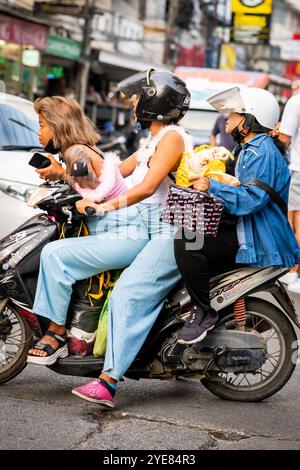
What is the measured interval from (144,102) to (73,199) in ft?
2.19

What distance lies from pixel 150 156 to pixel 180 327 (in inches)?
37.9

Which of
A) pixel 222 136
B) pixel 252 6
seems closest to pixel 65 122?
pixel 222 136

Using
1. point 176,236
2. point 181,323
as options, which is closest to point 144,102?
point 176,236

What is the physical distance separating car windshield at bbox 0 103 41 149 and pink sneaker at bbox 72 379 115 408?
4.54 m

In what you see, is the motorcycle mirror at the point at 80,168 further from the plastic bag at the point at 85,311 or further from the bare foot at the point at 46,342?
the bare foot at the point at 46,342

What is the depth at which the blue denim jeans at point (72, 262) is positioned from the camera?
4715 millimetres

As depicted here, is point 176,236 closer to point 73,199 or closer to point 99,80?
Answer: point 73,199

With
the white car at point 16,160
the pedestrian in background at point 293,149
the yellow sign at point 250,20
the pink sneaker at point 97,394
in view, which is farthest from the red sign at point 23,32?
the pink sneaker at point 97,394

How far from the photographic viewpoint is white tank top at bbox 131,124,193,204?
4771mm

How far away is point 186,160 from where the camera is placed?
4.62 m

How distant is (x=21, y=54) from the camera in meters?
19.6

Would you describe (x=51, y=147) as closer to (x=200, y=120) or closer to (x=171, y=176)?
(x=171, y=176)

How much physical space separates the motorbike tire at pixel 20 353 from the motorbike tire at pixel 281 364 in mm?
1033

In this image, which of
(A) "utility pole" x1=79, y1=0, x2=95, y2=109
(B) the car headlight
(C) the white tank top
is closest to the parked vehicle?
(A) "utility pole" x1=79, y1=0, x2=95, y2=109
